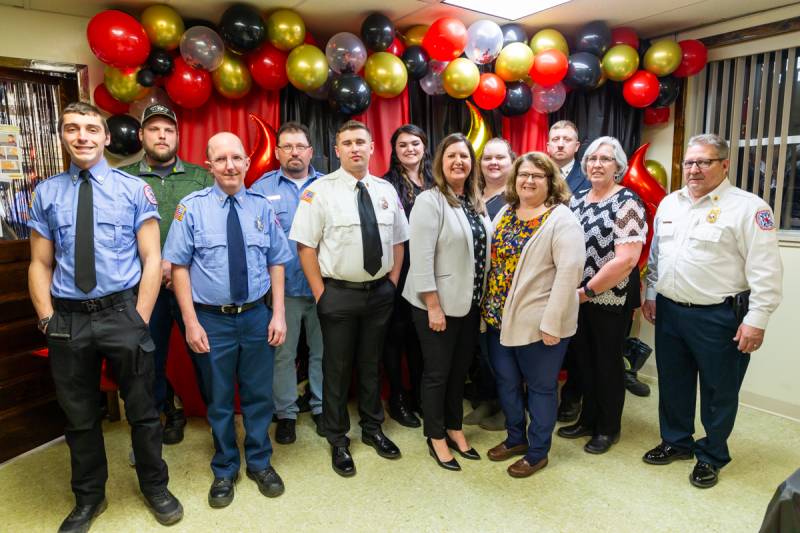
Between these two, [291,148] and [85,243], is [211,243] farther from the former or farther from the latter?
[291,148]

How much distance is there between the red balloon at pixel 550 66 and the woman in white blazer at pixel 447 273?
1.29 metres

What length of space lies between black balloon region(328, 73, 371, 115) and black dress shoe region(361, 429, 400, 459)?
1798 millimetres

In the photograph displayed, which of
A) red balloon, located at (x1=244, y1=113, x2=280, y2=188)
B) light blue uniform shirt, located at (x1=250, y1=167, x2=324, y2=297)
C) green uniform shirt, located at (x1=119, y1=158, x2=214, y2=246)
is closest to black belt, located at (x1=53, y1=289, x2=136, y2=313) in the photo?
green uniform shirt, located at (x1=119, y1=158, x2=214, y2=246)

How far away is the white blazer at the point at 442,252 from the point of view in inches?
88.9

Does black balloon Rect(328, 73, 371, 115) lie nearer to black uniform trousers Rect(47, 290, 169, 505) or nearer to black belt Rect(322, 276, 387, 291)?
black belt Rect(322, 276, 387, 291)

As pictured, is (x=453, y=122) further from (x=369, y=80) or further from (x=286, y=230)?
(x=286, y=230)

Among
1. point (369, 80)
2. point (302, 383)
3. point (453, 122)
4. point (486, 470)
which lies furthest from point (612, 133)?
point (302, 383)

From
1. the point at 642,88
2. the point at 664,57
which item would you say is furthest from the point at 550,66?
the point at 664,57

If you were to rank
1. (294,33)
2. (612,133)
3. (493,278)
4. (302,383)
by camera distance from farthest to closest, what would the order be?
(612,133), (302,383), (294,33), (493,278)

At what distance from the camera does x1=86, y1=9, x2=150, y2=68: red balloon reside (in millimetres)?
2520

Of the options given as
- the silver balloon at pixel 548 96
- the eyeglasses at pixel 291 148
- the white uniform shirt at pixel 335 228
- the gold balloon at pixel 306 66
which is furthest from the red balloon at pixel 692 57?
the eyeglasses at pixel 291 148

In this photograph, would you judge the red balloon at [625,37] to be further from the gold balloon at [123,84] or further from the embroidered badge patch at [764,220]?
the gold balloon at [123,84]

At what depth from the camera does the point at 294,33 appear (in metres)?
2.86

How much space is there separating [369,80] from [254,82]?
0.68 meters
